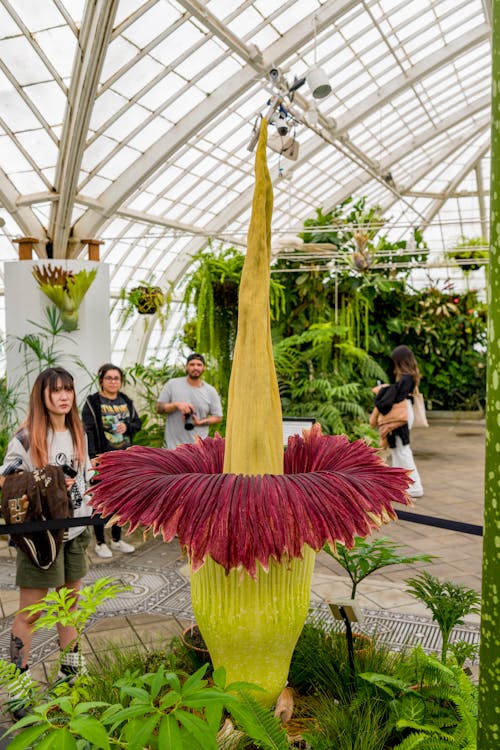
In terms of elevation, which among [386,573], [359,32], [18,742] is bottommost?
[386,573]

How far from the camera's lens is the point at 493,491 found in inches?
30.1

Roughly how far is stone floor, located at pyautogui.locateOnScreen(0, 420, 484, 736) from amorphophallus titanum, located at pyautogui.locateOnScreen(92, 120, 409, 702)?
0.86 metres

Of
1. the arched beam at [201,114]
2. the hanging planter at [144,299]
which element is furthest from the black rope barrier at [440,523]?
the arched beam at [201,114]

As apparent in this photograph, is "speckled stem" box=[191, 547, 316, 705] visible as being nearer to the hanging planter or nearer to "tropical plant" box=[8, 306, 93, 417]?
"tropical plant" box=[8, 306, 93, 417]

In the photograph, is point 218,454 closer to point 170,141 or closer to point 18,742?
point 18,742

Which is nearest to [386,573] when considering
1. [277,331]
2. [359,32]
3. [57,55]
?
[277,331]

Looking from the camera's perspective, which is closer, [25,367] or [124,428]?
[124,428]

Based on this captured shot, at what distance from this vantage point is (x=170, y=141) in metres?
9.66

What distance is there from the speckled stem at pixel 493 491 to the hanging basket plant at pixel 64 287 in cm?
590

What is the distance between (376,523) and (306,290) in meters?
6.94

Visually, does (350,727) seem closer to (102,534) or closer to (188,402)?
(102,534)

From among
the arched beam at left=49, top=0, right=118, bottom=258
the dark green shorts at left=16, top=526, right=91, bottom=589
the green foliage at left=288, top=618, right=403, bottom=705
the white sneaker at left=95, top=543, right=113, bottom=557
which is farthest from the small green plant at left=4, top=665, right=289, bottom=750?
the arched beam at left=49, top=0, right=118, bottom=258

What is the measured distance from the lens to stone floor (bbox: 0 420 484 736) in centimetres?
322

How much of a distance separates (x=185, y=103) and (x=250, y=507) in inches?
364
